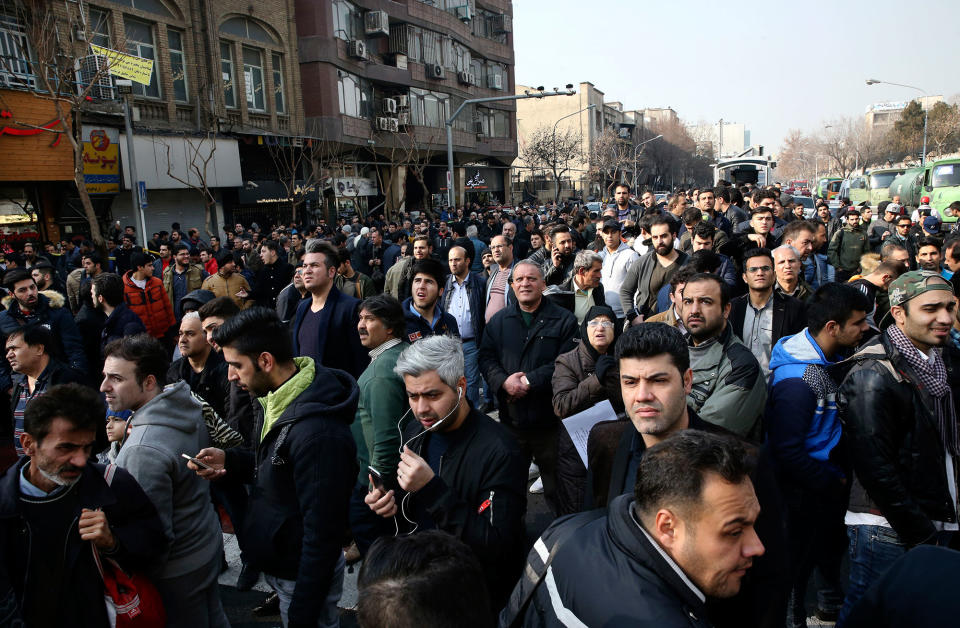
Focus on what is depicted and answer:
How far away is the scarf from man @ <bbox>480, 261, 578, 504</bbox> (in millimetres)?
1990

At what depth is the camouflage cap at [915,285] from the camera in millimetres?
2975

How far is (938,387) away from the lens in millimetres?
2889

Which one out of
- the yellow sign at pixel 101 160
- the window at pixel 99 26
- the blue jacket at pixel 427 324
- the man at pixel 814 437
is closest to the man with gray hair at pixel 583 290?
the blue jacket at pixel 427 324

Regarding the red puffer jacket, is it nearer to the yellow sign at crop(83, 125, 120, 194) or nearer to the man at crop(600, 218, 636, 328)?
the man at crop(600, 218, 636, 328)

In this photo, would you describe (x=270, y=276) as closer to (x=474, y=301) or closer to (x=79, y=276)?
(x=79, y=276)

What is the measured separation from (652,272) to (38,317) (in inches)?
237

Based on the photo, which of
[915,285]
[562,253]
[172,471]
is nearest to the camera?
[172,471]

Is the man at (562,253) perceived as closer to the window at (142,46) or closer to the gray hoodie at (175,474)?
the gray hoodie at (175,474)

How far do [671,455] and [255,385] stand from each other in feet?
6.35

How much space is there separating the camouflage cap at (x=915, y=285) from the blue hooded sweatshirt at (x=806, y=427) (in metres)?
0.50

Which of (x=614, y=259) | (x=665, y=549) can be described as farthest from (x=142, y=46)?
(x=665, y=549)

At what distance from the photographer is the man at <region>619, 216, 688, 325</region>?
20.2 feet

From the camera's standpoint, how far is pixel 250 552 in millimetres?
2783

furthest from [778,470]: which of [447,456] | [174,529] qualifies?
[174,529]
